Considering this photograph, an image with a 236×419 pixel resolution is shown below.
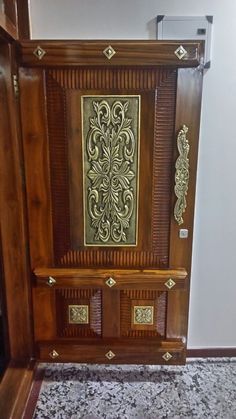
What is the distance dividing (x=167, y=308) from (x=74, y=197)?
0.80m

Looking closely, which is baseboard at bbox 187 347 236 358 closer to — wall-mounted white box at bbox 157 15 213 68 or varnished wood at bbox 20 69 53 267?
varnished wood at bbox 20 69 53 267

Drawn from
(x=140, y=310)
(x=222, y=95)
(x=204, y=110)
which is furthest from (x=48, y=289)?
(x=222, y=95)

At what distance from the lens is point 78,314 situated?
1849mm

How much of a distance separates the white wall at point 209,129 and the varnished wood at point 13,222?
376mm

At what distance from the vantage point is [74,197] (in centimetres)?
169

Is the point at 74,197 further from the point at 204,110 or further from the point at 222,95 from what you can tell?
the point at 222,95

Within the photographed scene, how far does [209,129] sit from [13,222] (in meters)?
1.14

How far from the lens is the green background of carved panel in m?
1.59

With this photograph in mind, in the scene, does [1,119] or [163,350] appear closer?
[1,119]

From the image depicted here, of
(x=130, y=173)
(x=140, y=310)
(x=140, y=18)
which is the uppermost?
(x=140, y=18)

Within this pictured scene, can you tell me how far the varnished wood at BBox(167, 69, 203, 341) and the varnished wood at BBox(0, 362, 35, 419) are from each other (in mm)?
816

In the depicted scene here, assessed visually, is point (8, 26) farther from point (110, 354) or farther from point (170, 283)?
point (110, 354)

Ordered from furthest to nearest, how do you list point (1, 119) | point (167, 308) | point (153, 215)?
point (167, 308) → point (153, 215) → point (1, 119)

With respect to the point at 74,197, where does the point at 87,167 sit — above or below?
above
